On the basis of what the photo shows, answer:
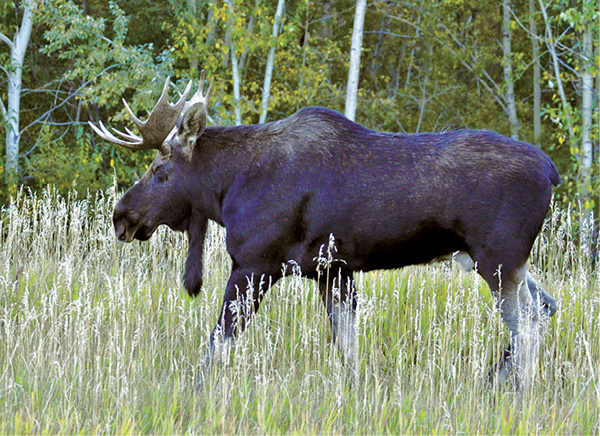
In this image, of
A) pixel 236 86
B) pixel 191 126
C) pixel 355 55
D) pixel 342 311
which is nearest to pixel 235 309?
pixel 342 311

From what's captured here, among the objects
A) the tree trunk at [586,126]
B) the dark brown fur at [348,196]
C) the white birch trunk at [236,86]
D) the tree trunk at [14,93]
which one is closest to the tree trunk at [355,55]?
the white birch trunk at [236,86]

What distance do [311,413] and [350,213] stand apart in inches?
46.7

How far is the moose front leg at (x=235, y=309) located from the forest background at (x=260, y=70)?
280 inches

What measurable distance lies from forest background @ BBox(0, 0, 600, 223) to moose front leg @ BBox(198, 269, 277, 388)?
23.4ft

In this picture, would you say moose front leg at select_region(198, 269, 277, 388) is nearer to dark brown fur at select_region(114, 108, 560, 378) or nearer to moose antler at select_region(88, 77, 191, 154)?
dark brown fur at select_region(114, 108, 560, 378)

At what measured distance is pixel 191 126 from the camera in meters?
4.99

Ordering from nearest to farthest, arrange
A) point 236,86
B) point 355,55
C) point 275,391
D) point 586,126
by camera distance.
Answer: point 275,391 → point 586,126 → point 355,55 → point 236,86

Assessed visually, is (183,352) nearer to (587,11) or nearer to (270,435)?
(270,435)

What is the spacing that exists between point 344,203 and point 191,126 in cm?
108

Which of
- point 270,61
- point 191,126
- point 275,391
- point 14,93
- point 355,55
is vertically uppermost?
point 355,55

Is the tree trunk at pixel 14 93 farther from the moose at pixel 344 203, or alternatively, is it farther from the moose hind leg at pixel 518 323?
the moose hind leg at pixel 518 323

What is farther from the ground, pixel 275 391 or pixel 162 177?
pixel 162 177

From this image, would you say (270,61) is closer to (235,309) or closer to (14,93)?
(14,93)

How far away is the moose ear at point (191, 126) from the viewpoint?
491cm
